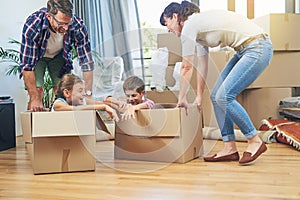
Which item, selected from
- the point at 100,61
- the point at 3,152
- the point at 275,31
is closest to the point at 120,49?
the point at 100,61

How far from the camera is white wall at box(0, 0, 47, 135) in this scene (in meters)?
3.24

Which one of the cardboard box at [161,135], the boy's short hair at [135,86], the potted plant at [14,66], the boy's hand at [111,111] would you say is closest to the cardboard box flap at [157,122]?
the cardboard box at [161,135]

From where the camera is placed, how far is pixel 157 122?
1934 mm

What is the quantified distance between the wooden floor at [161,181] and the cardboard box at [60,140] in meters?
0.05

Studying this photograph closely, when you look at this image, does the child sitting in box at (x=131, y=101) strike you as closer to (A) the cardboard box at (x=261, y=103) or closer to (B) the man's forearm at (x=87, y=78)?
(B) the man's forearm at (x=87, y=78)

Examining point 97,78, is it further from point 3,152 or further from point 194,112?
point 194,112

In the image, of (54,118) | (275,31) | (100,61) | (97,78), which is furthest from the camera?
(100,61)

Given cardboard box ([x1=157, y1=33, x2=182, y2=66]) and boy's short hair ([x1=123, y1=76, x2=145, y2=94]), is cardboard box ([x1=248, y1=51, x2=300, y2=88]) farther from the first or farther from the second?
boy's short hair ([x1=123, y1=76, x2=145, y2=94])

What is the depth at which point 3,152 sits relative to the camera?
249 centimetres

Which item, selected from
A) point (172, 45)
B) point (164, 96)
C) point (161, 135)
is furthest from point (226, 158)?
point (172, 45)

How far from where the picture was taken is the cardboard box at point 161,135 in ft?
6.30

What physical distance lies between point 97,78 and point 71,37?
58.0 inches

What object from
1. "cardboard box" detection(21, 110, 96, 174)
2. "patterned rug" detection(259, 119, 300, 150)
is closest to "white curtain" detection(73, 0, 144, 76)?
"patterned rug" detection(259, 119, 300, 150)

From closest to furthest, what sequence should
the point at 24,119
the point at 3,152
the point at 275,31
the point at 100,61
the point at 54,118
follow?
the point at 54,118 < the point at 24,119 < the point at 3,152 < the point at 275,31 < the point at 100,61
